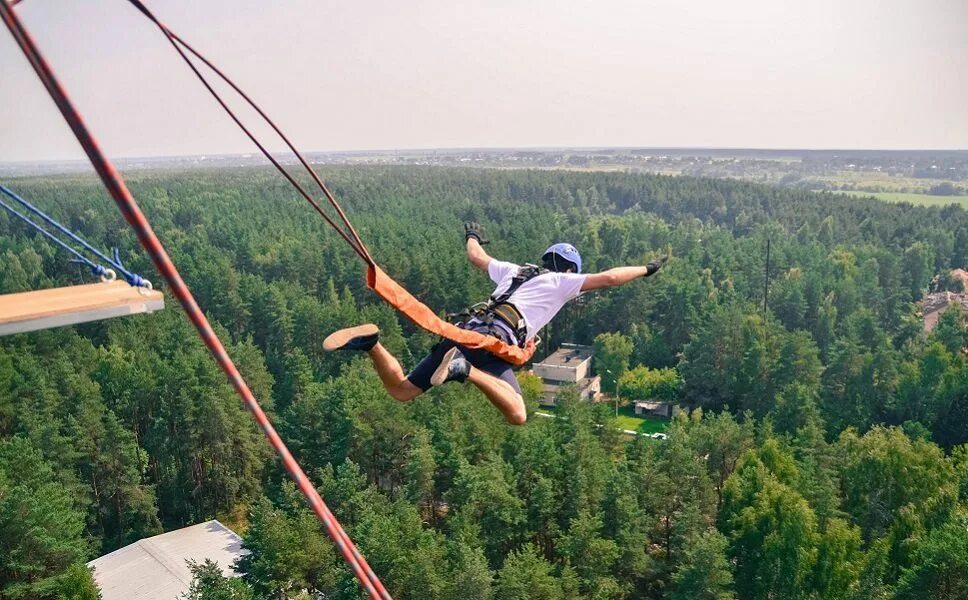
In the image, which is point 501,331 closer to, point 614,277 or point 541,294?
point 541,294

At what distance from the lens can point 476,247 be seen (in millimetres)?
8211

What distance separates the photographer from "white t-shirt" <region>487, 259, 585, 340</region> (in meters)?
6.90

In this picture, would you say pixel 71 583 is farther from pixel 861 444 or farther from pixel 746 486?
pixel 861 444

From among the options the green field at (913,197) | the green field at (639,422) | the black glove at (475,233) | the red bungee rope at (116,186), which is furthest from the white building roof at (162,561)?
the green field at (913,197)

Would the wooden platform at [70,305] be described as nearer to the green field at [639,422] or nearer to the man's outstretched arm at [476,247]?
the man's outstretched arm at [476,247]

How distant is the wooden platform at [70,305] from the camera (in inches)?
208

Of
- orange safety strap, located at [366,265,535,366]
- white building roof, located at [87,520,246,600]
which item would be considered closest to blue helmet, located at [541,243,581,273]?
orange safety strap, located at [366,265,535,366]

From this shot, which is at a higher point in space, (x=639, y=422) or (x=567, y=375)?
(x=567, y=375)

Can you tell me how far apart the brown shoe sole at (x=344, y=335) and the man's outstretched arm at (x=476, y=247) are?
293 cm

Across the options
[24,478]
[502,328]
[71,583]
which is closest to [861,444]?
[502,328]

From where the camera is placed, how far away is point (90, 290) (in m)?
6.34

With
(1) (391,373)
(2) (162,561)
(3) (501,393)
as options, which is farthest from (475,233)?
(2) (162,561)

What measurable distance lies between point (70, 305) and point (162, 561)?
18.2m

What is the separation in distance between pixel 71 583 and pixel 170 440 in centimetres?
943
